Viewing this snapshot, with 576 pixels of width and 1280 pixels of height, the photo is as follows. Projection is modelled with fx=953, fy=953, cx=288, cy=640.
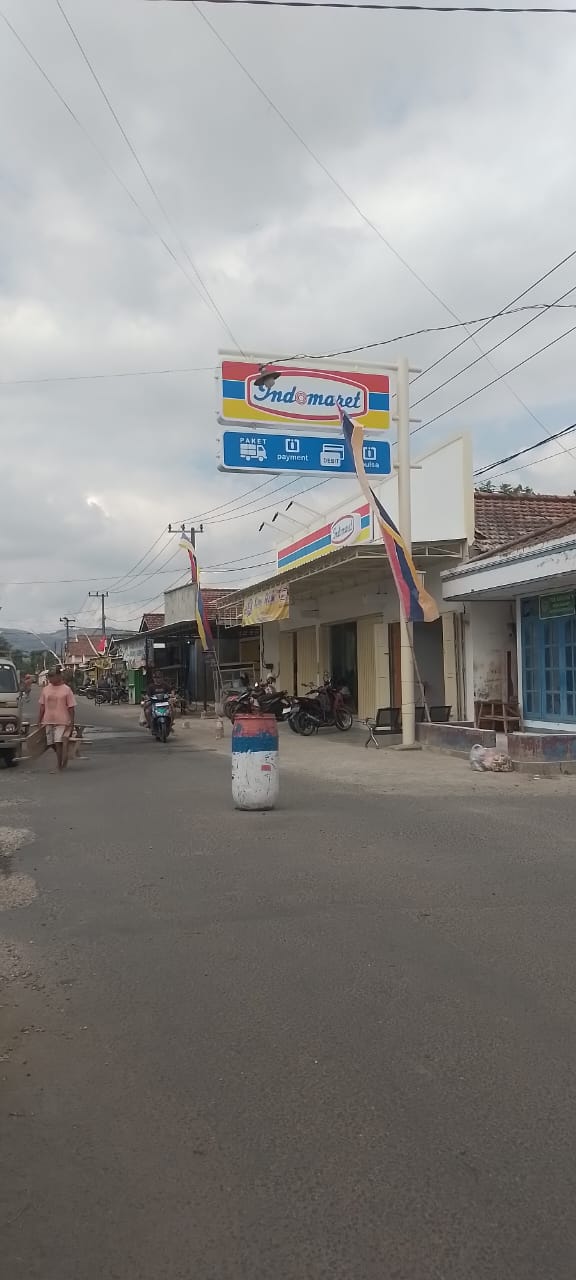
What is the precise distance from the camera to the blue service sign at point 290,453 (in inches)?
653

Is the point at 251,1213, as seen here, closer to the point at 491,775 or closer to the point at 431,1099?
the point at 431,1099

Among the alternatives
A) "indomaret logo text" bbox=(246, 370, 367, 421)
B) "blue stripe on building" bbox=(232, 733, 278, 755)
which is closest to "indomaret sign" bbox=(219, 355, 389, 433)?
"indomaret logo text" bbox=(246, 370, 367, 421)

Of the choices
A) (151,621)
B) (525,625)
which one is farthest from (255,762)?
(151,621)

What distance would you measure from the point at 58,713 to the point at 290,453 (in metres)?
6.00

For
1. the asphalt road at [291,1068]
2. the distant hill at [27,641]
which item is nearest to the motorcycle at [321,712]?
the asphalt road at [291,1068]

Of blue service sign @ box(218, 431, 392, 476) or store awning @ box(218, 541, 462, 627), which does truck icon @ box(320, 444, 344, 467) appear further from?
store awning @ box(218, 541, 462, 627)

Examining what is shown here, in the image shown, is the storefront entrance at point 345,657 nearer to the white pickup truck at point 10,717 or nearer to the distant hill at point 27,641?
the white pickup truck at point 10,717

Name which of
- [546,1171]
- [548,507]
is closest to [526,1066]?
[546,1171]

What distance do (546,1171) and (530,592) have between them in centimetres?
1420

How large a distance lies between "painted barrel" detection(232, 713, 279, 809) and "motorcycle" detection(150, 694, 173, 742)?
10.7 metres

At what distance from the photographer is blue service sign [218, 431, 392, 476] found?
16594 mm

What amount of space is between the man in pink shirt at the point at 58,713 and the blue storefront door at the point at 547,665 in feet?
26.6

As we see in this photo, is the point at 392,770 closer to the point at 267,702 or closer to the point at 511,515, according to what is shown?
the point at 511,515

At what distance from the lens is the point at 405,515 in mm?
16875
